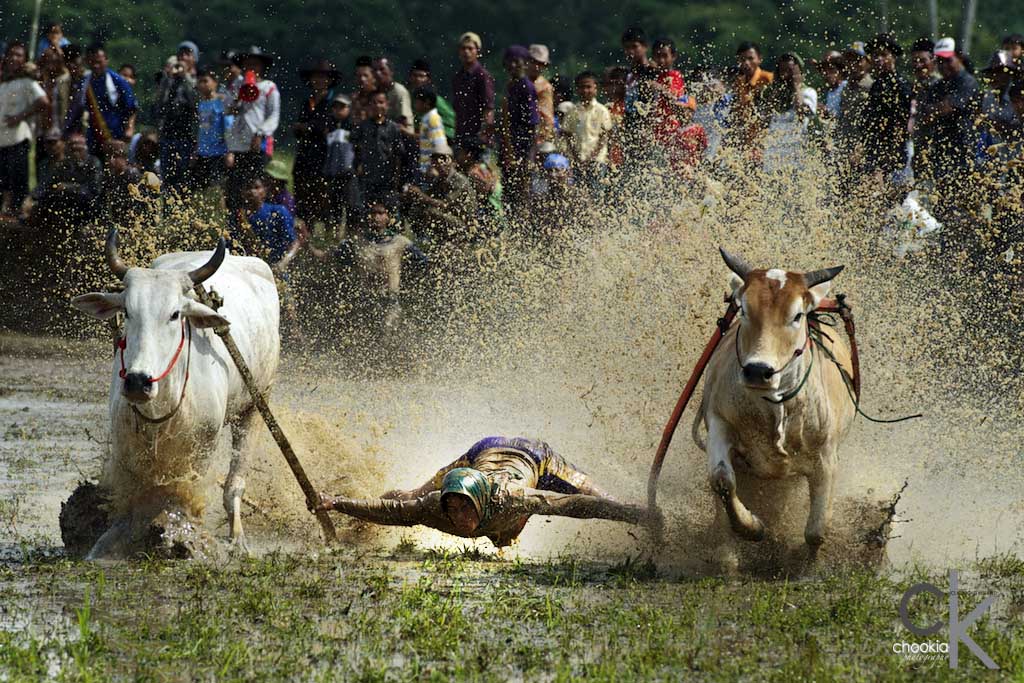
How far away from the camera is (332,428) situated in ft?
33.1

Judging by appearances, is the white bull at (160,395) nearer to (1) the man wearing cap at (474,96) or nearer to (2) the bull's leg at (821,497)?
(2) the bull's leg at (821,497)

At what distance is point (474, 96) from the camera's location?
592 inches

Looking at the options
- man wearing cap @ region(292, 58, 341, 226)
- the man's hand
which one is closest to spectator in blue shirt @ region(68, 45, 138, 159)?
man wearing cap @ region(292, 58, 341, 226)

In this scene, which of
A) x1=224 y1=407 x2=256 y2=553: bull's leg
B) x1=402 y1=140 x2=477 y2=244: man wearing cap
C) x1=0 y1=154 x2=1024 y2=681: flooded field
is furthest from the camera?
x1=402 y1=140 x2=477 y2=244: man wearing cap

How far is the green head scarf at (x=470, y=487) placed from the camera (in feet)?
25.5

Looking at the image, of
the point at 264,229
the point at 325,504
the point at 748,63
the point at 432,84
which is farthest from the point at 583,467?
the point at 432,84

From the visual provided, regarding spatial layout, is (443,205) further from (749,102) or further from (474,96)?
(749,102)

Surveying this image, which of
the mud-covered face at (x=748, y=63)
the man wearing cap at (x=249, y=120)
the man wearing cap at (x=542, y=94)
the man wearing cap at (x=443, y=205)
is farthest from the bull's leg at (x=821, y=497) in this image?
the man wearing cap at (x=249, y=120)

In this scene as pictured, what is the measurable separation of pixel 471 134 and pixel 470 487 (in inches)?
305

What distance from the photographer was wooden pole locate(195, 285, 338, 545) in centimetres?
827

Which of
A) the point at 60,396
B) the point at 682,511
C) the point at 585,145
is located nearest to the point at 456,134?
the point at 585,145

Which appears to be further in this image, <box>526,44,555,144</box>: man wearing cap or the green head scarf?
<box>526,44,555,144</box>: man wearing cap

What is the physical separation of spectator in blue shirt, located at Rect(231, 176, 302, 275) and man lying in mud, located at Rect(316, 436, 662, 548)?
626 cm

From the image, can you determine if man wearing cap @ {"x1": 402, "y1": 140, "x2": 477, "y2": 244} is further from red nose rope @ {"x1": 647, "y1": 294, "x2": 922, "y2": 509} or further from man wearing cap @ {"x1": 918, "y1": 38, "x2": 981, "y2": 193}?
red nose rope @ {"x1": 647, "y1": 294, "x2": 922, "y2": 509}
